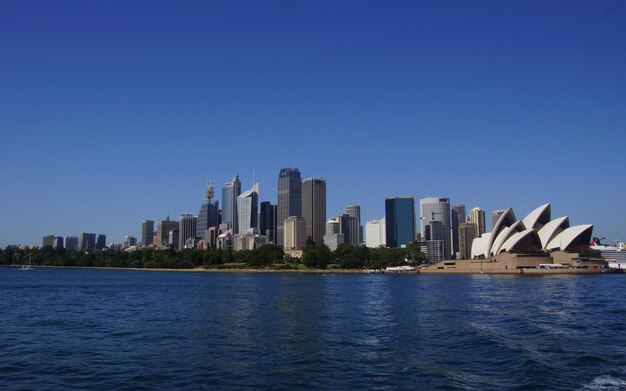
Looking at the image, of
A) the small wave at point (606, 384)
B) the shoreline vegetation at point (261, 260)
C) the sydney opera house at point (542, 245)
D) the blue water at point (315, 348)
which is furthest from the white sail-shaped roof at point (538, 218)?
the small wave at point (606, 384)

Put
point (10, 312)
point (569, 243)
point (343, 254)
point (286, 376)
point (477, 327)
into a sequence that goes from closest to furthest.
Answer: point (286, 376), point (477, 327), point (10, 312), point (569, 243), point (343, 254)

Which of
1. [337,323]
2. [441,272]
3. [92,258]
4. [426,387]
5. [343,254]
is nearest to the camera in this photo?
[426,387]

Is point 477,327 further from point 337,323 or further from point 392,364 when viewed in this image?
point 392,364

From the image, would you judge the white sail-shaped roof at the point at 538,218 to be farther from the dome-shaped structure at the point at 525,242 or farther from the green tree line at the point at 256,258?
the green tree line at the point at 256,258

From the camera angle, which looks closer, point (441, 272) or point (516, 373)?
point (516, 373)

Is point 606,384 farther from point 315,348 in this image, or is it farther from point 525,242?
point 525,242

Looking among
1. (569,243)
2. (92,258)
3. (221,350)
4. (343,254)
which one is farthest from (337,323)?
(92,258)

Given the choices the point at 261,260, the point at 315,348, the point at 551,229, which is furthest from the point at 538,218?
the point at 315,348
